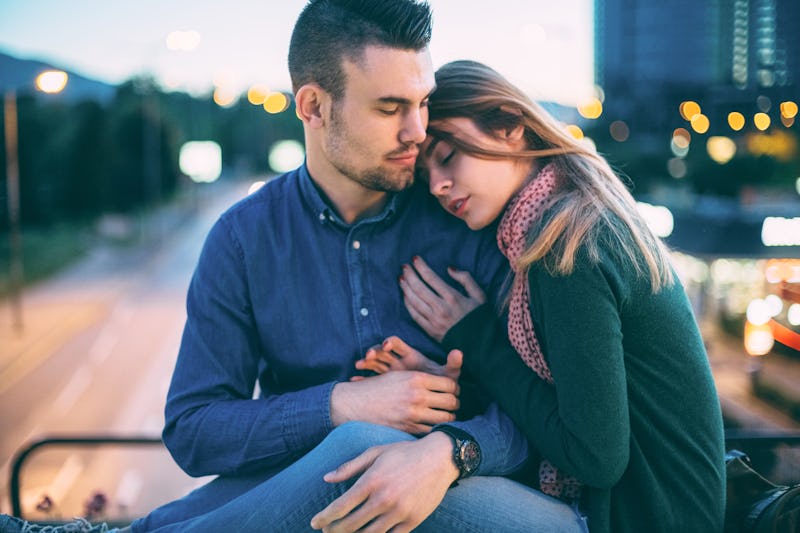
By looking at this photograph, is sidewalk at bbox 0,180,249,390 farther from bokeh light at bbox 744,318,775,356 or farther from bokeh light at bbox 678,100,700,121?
bokeh light at bbox 678,100,700,121

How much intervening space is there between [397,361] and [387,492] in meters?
0.61

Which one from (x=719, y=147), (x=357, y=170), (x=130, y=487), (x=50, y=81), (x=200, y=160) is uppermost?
(x=719, y=147)

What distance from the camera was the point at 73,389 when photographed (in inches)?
765

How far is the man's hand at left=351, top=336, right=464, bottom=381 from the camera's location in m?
2.48

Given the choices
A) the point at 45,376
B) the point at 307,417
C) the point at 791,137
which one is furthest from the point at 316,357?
the point at 791,137

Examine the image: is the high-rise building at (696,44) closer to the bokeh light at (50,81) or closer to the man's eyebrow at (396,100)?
the bokeh light at (50,81)

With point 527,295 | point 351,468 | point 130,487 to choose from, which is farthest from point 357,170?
point 130,487

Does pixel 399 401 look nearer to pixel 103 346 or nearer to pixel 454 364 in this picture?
pixel 454 364

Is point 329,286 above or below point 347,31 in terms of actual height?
below

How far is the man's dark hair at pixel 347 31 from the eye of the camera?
262 cm

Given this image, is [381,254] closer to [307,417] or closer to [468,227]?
[468,227]

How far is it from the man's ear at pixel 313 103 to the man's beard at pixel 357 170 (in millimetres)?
61

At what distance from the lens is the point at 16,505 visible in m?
3.36

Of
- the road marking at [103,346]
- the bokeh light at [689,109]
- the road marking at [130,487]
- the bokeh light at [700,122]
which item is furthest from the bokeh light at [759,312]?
the bokeh light at [689,109]
